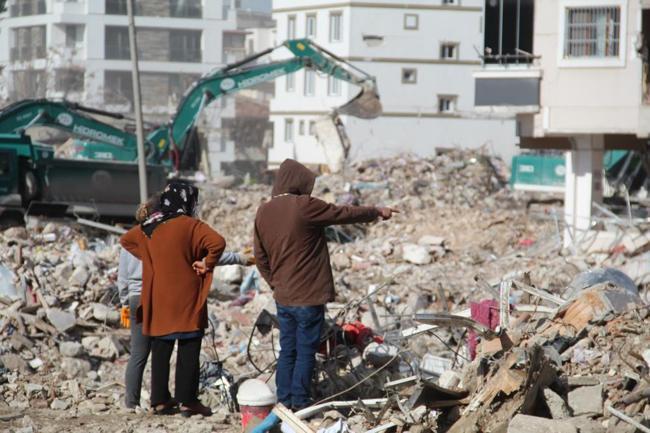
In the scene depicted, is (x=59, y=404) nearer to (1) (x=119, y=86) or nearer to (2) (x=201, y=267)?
(2) (x=201, y=267)

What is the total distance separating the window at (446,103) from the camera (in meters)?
57.3

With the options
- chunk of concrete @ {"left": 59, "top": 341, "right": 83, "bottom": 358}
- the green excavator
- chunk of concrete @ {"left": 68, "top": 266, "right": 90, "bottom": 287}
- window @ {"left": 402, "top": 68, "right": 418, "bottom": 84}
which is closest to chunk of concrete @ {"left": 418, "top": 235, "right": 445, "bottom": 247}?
the green excavator

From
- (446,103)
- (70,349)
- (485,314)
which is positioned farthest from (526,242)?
(446,103)

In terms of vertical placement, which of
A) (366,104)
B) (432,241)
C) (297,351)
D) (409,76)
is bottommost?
(432,241)

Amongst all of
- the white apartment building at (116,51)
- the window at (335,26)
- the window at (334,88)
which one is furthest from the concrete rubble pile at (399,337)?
the white apartment building at (116,51)

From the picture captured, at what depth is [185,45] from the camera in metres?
69.9

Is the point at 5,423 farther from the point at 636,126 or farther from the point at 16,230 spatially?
the point at 636,126

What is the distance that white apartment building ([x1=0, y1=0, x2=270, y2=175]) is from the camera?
65375 mm

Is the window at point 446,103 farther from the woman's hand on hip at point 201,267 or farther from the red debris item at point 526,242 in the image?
the woman's hand on hip at point 201,267

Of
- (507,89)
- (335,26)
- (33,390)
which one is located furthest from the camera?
(335,26)

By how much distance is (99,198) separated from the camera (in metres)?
23.1

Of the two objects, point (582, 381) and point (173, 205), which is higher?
point (173, 205)

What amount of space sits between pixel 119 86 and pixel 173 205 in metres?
61.5

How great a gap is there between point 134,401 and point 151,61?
62.0 metres
